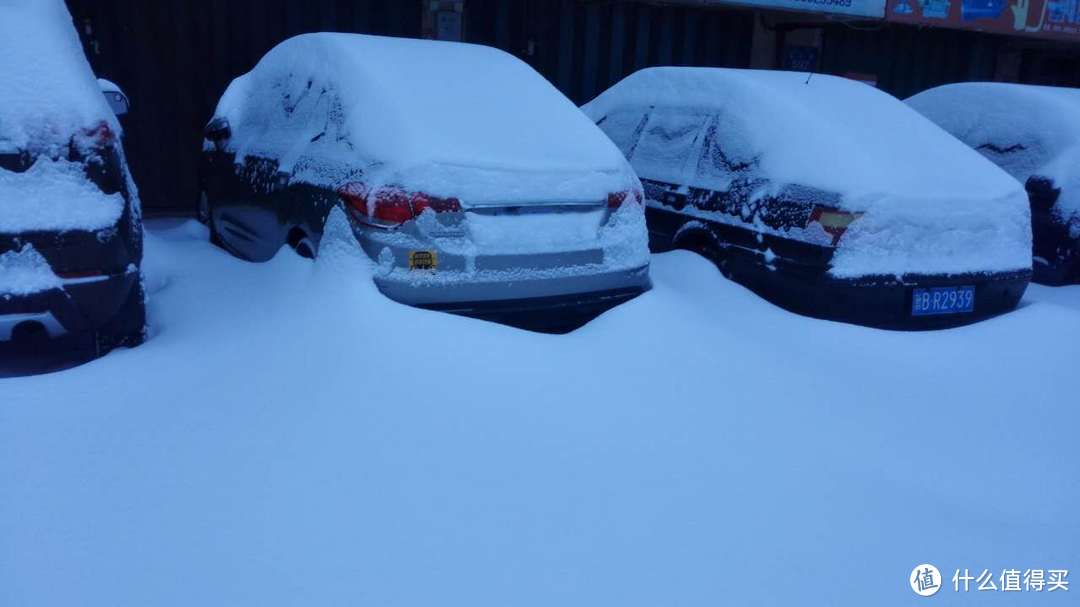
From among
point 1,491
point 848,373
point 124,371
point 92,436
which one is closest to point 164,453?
point 92,436

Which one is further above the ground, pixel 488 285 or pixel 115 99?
pixel 115 99

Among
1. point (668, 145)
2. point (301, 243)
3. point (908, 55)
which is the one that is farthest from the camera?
point (908, 55)

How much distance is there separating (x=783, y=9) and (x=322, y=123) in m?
6.73

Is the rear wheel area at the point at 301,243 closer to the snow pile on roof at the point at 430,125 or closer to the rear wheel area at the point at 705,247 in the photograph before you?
the snow pile on roof at the point at 430,125

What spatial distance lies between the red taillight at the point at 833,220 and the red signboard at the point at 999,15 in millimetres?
6705

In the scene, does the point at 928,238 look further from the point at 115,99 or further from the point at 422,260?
the point at 115,99

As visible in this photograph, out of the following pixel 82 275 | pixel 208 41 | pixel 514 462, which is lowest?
pixel 514 462

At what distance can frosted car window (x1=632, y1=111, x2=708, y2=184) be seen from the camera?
540 centimetres

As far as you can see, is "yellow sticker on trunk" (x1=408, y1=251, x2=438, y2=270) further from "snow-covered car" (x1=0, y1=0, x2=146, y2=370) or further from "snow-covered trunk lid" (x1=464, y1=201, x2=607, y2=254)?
"snow-covered car" (x1=0, y1=0, x2=146, y2=370)

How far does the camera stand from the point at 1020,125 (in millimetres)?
6547

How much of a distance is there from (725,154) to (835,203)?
3.07 ft

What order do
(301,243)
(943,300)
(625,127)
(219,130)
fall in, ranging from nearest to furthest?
(301,243)
(943,300)
(219,130)
(625,127)

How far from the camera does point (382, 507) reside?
2.59m

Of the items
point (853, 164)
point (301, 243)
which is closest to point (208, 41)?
point (301, 243)
